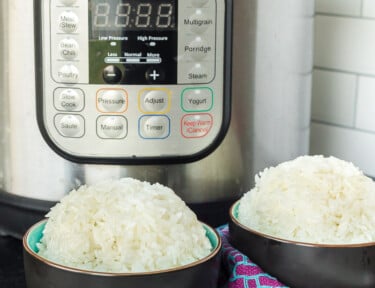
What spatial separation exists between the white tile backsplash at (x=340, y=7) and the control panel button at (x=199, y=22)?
0.90ft

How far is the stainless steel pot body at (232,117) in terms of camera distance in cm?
76

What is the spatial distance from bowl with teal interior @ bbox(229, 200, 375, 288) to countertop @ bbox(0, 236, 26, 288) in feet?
0.69

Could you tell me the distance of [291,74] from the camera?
0.80 m

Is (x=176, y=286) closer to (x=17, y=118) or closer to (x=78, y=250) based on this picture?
(x=78, y=250)

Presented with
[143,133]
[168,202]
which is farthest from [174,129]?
[168,202]

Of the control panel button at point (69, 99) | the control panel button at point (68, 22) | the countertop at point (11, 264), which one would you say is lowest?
the countertop at point (11, 264)

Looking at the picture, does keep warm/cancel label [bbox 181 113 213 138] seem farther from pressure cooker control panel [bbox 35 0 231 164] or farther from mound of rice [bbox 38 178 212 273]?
mound of rice [bbox 38 178 212 273]

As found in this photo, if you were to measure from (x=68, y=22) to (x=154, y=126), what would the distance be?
113 mm

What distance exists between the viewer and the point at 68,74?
0.74 metres

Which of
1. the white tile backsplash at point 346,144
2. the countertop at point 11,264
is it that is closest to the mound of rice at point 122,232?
the countertop at point 11,264

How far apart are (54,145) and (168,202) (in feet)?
0.57

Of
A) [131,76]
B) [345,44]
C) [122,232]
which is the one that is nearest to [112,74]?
[131,76]

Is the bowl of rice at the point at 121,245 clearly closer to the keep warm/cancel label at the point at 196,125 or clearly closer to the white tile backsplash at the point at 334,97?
the keep warm/cancel label at the point at 196,125

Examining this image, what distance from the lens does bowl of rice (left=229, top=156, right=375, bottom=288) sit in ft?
2.04
